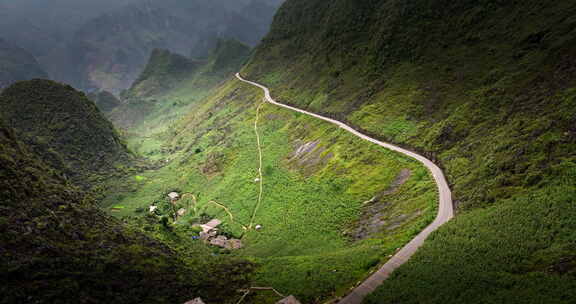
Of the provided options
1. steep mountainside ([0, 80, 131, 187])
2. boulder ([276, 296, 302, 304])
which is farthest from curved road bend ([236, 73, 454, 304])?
steep mountainside ([0, 80, 131, 187])

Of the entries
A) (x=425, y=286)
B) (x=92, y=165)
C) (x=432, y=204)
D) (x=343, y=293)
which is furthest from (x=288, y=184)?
(x=92, y=165)

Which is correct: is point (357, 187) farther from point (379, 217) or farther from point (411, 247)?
point (411, 247)

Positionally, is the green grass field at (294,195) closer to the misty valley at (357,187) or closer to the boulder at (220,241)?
the misty valley at (357,187)

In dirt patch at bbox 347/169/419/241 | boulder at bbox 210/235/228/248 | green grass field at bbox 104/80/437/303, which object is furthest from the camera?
boulder at bbox 210/235/228/248

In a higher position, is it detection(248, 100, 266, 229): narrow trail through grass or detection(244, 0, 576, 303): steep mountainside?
detection(244, 0, 576, 303): steep mountainside

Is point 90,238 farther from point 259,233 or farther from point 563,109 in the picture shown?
point 563,109

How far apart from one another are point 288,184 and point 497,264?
43398 millimetres

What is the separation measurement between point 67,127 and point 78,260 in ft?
274

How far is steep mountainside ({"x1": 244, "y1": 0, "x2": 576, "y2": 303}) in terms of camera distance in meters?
24.5

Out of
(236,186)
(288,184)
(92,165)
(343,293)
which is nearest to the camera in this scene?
(343,293)

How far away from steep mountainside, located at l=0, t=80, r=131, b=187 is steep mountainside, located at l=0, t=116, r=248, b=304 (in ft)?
163

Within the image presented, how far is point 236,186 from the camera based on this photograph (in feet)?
243

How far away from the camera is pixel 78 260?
34406 millimetres

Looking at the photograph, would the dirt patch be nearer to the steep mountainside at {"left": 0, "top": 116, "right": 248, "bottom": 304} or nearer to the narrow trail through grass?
the steep mountainside at {"left": 0, "top": 116, "right": 248, "bottom": 304}
